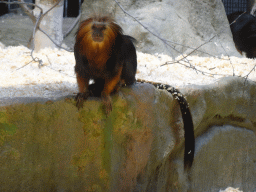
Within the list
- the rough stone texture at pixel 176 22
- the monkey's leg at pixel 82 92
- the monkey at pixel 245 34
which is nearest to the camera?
the monkey's leg at pixel 82 92

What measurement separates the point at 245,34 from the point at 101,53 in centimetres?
505

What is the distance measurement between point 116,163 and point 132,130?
288 mm

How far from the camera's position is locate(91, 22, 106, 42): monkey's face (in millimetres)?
2230

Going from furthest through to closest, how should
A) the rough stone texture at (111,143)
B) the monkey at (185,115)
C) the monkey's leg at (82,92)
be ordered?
the monkey at (185,115) < the monkey's leg at (82,92) < the rough stone texture at (111,143)

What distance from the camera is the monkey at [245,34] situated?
6.21 m

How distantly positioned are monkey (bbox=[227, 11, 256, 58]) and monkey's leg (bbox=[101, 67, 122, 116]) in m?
4.80

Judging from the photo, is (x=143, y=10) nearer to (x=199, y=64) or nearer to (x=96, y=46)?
(x=199, y=64)

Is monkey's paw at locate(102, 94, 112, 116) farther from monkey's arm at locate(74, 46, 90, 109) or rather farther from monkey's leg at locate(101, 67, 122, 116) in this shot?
monkey's arm at locate(74, 46, 90, 109)

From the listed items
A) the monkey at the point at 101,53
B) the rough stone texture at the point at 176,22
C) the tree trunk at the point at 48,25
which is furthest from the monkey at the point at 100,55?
the rough stone texture at the point at 176,22

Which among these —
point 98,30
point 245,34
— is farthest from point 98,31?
point 245,34

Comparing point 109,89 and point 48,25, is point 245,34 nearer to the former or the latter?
point 48,25

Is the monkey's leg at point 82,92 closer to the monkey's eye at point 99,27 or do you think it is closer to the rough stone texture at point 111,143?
the rough stone texture at point 111,143

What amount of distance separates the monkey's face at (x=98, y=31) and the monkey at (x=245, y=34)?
4.84m

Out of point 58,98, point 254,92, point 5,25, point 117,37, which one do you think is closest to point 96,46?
point 117,37
